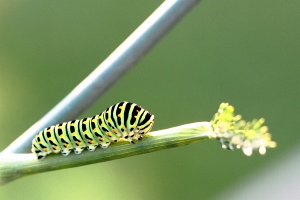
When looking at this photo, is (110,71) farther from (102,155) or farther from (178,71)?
(178,71)

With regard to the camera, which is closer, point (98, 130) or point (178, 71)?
point (98, 130)

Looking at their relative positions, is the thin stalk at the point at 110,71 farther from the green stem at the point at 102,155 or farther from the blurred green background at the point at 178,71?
the blurred green background at the point at 178,71

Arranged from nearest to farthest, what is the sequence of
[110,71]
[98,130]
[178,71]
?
[110,71], [98,130], [178,71]

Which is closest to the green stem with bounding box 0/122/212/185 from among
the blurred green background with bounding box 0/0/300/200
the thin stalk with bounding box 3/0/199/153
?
the thin stalk with bounding box 3/0/199/153

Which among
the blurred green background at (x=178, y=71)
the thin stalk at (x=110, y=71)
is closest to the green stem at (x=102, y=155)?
the thin stalk at (x=110, y=71)

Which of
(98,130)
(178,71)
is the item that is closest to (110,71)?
(98,130)

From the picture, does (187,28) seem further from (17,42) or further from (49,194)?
(49,194)
